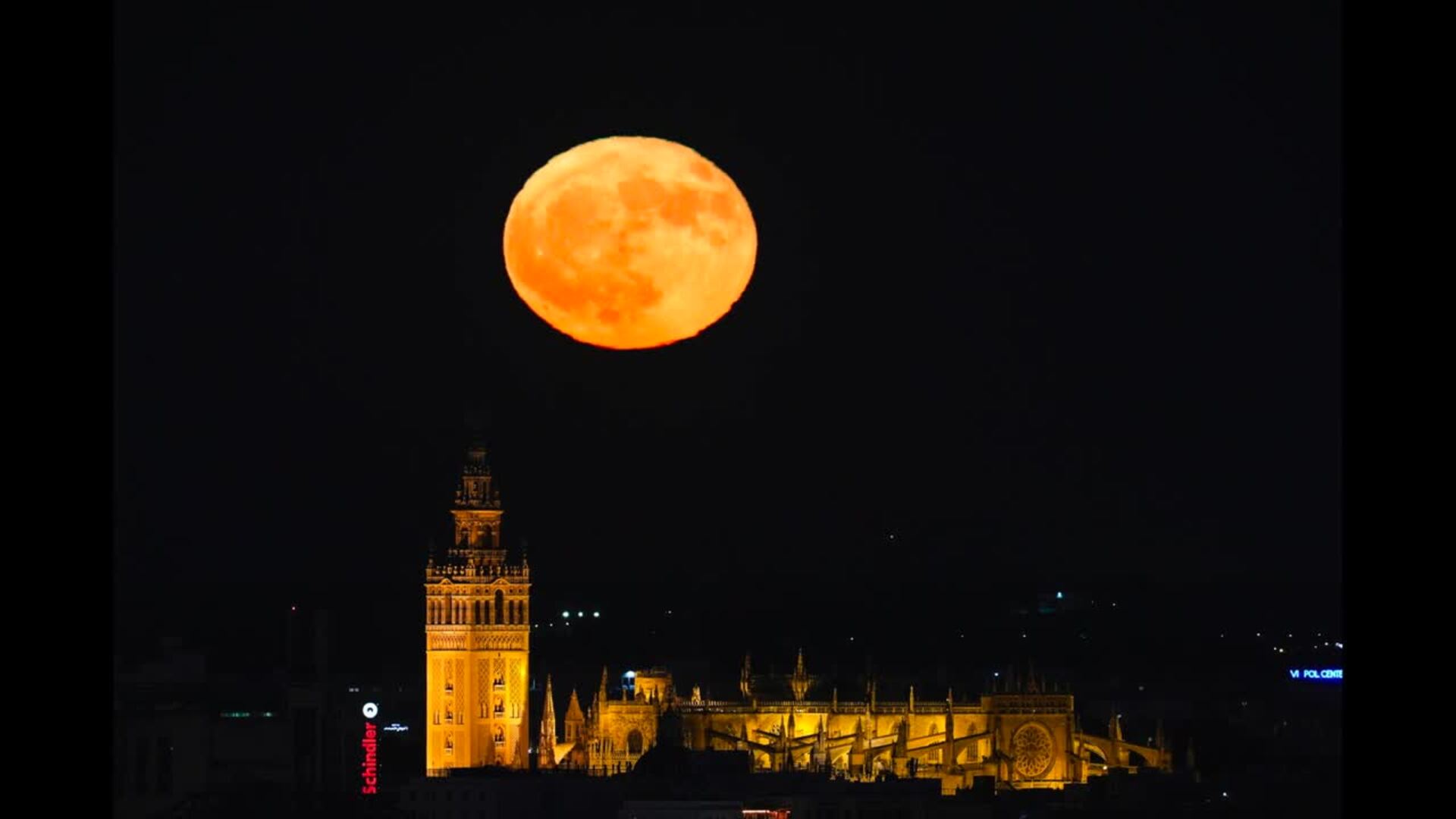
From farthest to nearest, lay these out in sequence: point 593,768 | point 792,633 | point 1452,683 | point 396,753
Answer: point 792,633, point 396,753, point 593,768, point 1452,683

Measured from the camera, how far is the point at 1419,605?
11.9 feet

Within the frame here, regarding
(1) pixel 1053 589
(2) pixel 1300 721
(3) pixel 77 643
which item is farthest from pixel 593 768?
(3) pixel 77 643

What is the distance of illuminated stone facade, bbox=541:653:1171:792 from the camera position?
6862 cm

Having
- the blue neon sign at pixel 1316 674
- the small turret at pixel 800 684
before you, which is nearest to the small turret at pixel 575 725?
the small turret at pixel 800 684

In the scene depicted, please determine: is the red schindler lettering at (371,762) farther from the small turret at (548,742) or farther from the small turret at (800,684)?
the small turret at (800,684)

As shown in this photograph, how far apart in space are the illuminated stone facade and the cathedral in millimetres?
→ 30

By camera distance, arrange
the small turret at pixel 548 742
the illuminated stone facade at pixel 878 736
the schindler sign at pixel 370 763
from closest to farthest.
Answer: the schindler sign at pixel 370 763 < the small turret at pixel 548 742 < the illuminated stone facade at pixel 878 736

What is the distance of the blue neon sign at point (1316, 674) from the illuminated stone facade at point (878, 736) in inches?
1577

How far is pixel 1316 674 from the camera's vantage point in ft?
375

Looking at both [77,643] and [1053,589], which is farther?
[1053,589]

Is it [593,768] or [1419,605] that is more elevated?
[1419,605]

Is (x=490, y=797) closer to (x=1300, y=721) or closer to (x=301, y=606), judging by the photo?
(x=301, y=606)

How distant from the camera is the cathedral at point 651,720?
68.9 m

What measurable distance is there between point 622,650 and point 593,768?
3732 cm
